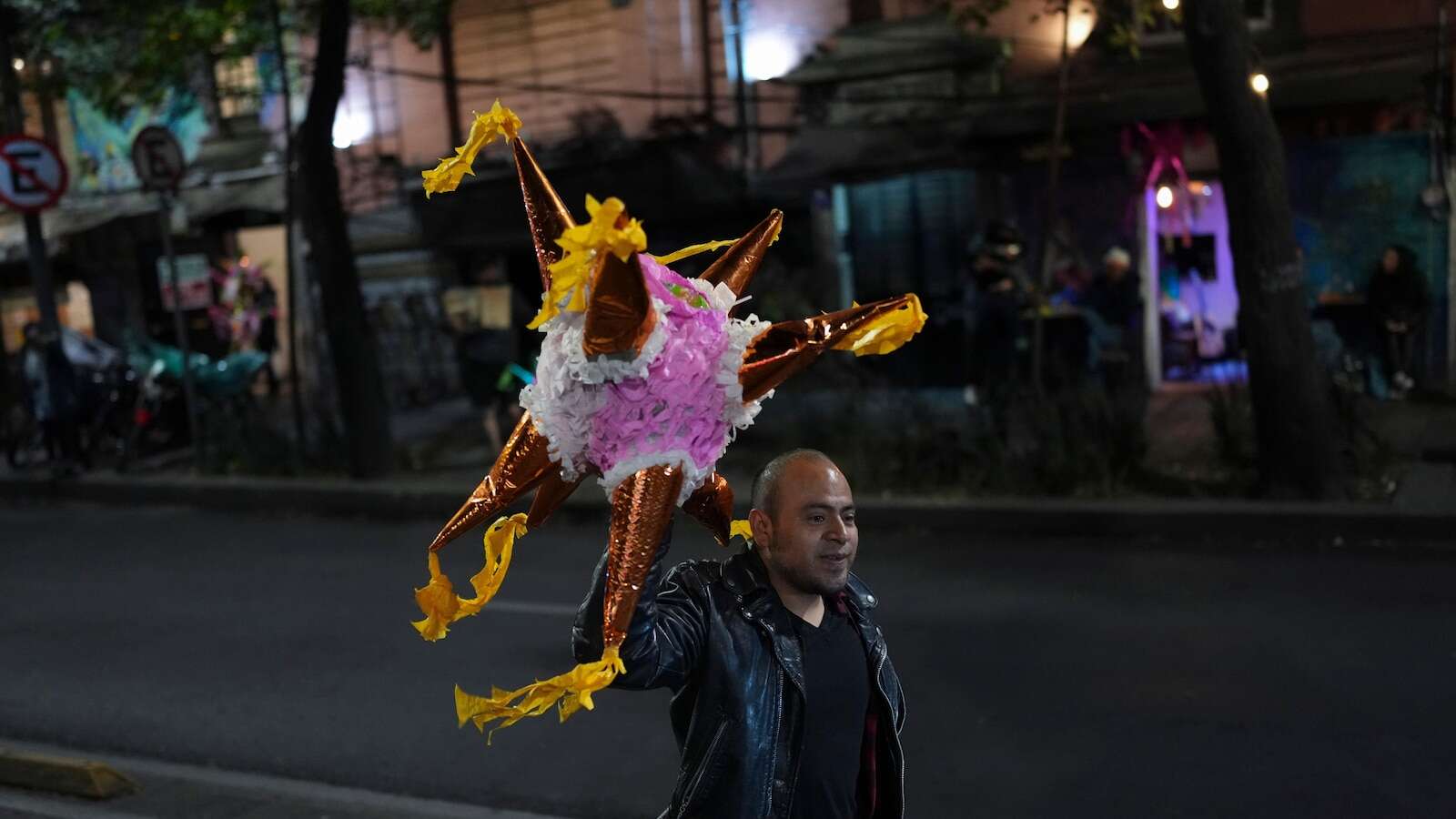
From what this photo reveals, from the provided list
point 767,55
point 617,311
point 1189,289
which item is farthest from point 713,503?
point 767,55

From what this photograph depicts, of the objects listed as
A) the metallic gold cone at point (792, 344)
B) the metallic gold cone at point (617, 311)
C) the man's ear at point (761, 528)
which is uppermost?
the metallic gold cone at point (617, 311)

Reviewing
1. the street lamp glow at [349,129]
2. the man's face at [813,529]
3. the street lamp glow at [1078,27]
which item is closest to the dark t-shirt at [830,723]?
the man's face at [813,529]

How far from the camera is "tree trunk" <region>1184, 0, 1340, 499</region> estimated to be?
29.6ft

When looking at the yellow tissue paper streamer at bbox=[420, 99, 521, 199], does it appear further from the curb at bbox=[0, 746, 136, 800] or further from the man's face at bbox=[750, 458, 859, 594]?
the curb at bbox=[0, 746, 136, 800]

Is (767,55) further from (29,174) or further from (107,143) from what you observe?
(107,143)

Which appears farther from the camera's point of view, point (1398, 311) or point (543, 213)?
point (1398, 311)

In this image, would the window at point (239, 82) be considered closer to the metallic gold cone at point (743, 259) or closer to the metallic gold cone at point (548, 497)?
the metallic gold cone at point (743, 259)

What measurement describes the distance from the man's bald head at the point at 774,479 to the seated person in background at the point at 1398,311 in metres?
12.3

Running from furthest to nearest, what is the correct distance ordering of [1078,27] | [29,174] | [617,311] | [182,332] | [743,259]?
[1078,27]
[182,332]
[29,174]
[743,259]
[617,311]

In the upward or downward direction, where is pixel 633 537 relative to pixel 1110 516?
upward

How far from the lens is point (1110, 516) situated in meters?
9.24

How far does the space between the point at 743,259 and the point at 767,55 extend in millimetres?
15963

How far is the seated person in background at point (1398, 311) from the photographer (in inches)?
518

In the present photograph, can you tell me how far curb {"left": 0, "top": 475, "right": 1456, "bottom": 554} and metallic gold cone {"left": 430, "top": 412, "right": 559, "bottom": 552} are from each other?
23.6 feet
